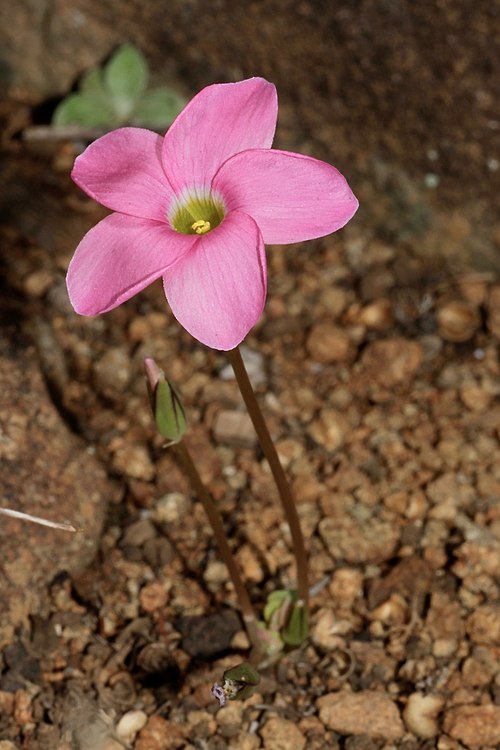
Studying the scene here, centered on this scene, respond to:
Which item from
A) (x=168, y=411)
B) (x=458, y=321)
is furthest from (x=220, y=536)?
(x=458, y=321)

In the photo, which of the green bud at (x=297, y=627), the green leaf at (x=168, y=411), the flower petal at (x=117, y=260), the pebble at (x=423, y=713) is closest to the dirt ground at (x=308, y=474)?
the pebble at (x=423, y=713)

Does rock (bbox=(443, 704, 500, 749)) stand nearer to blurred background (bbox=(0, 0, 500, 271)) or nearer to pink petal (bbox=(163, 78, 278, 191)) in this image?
pink petal (bbox=(163, 78, 278, 191))

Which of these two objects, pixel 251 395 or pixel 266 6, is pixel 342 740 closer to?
pixel 251 395

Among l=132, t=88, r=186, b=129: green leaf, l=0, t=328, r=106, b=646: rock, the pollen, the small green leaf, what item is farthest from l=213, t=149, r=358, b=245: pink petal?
l=132, t=88, r=186, b=129: green leaf

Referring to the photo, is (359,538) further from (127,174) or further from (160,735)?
(127,174)

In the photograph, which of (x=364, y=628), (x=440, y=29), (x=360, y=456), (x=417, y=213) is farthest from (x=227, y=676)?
(x=440, y=29)

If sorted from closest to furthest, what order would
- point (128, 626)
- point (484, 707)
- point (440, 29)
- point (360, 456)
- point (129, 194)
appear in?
point (129, 194) → point (484, 707) → point (128, 626) → point (360, 456) → point (440, 29)
